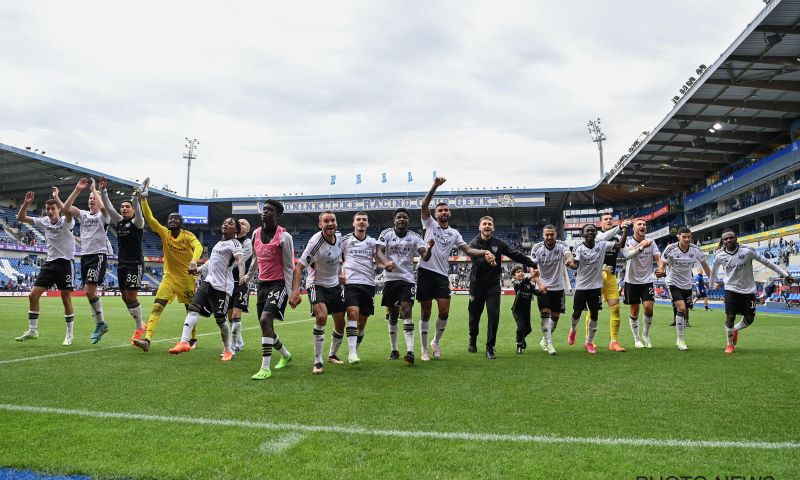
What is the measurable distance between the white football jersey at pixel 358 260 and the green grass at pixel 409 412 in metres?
1.21

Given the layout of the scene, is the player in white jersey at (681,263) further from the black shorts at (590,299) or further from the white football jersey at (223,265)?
the white football jersey at (223,265)

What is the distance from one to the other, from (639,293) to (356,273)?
5576 millimetres

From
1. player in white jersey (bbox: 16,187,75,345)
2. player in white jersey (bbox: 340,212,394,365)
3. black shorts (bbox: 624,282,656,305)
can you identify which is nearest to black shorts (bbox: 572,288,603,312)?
black shorts (bbox: 624,282,656,305)

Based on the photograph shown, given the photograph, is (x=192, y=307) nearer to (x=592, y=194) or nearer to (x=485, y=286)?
(x=485, y=286)

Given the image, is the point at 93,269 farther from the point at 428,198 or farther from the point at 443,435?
the point at 443,435

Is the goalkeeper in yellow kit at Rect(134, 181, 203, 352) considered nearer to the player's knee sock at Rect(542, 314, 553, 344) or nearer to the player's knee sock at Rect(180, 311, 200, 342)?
the player's knee sock at Rect(180, 311, 200, 342)

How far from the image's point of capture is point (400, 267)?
789cm

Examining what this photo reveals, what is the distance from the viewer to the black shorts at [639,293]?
9664 millimetres

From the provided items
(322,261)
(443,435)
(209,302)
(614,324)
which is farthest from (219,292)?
(614,324)

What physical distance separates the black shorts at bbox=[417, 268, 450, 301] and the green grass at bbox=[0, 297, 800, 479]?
3.25ft

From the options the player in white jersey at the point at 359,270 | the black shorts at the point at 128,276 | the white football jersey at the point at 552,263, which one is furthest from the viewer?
the white football jersey at the point at 552,263

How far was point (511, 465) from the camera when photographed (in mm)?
3145

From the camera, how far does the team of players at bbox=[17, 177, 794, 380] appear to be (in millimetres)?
7082

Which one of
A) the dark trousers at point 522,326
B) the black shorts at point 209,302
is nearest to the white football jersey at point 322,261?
the black shorts at point 209,302
